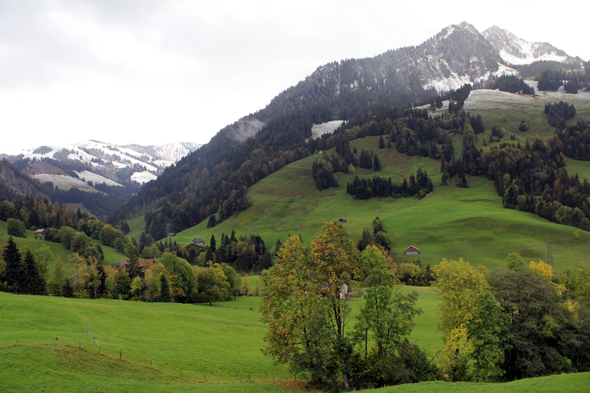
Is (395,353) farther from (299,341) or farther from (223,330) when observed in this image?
(223,330)

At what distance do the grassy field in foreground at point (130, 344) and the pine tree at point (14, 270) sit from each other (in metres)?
32.7

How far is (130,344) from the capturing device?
36.9 m

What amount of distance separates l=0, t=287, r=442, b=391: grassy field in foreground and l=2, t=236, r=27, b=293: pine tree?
107 ft

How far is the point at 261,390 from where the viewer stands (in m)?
28.2

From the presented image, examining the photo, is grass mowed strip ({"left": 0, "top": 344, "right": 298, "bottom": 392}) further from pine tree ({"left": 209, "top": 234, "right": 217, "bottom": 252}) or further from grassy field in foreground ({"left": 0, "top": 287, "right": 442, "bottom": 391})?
pine tree ({"left": 209, "top": 234, "right": 217, "bottom": 252})

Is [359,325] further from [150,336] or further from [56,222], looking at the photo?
[56,222]

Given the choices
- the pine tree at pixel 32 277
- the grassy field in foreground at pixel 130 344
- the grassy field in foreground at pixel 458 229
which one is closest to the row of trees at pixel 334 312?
the grassy field in foreground at pixel 130 344

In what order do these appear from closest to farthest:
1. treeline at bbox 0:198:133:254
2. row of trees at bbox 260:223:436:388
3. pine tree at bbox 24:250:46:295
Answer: row of trees at bbox 260:223:436:388 → pine tree at bbox 24:250:46:295 → treeline at bbox 0:198:133:254

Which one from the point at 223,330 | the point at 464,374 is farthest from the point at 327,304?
the point at 223,330

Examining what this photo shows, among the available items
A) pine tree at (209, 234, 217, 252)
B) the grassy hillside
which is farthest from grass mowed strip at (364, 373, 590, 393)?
pine tree at (209, 234, 217, 252)

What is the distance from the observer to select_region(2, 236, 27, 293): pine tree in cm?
7212

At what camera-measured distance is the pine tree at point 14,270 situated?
72.1 m

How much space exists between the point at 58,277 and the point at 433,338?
283 feet

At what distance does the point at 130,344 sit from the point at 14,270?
5685cm
